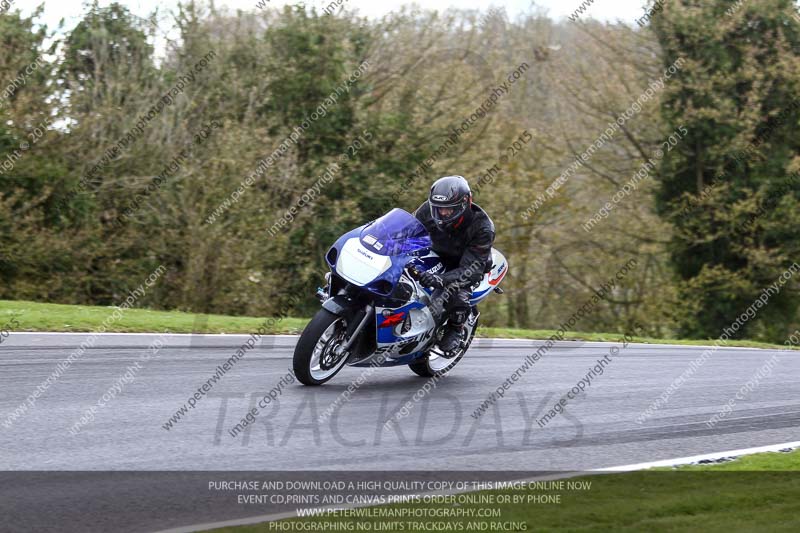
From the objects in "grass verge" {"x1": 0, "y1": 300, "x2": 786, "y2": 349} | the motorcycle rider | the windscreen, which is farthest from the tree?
the windscreen

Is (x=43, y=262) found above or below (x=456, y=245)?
below

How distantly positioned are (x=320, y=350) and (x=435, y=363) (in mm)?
1949

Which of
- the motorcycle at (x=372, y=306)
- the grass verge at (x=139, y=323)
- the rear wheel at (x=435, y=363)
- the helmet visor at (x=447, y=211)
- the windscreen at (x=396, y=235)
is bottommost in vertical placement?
the grass verge at (x=139, y=323)

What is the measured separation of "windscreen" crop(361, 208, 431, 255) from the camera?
30.5ft

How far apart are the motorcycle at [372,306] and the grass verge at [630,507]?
3.09 meters

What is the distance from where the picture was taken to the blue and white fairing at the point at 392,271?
356 inches

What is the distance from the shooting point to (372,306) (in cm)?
911

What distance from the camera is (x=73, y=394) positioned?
8.56 metres

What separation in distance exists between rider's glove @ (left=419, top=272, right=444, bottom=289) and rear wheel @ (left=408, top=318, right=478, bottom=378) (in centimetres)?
102

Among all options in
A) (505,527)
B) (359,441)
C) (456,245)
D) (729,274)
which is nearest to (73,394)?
(359,441)

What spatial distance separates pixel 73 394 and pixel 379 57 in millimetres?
21816

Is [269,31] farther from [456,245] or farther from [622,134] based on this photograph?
[456,245]

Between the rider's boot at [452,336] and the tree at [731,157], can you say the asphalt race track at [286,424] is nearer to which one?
the rider's boot at [452,336]

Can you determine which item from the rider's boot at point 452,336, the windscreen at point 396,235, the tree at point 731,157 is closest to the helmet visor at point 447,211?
the windscreen at point 396,235
